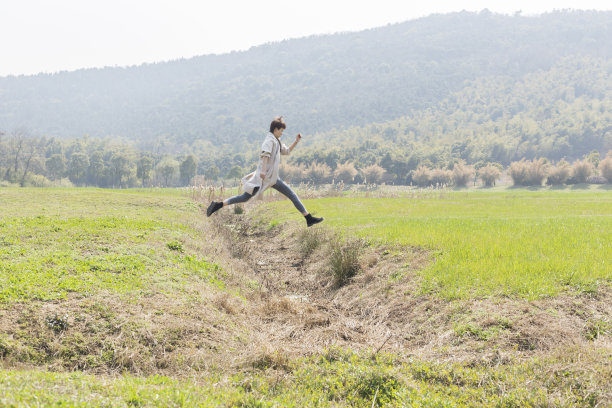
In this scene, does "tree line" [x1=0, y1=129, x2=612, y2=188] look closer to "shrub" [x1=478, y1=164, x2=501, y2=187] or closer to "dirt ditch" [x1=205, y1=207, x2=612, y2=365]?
"shrub" [x1=478, y1=164, x2=501, y2=187]

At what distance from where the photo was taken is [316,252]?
46.5ft

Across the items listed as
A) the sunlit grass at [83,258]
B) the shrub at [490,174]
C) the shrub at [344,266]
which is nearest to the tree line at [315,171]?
the shrub at [490,174]

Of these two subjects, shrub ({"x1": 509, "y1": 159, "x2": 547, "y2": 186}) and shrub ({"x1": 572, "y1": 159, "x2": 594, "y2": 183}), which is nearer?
shrub ({"x1": 572, "y1": 159, "x2": 594, "y2": 183})

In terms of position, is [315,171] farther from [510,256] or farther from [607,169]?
[510,256]

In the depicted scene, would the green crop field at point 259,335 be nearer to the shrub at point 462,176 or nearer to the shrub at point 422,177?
the shrub at point 462,176

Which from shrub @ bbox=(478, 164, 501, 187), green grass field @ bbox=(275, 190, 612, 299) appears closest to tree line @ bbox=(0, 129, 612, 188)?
shrub @ bbox=(478, 164, 501, 187)

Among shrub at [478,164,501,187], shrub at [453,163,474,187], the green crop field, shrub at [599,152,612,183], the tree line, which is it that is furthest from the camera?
shrub at [453,163,474,187]

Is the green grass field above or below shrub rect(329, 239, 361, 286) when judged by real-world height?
above

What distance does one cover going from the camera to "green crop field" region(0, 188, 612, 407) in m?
4.68

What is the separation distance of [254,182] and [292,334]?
3.85 metres

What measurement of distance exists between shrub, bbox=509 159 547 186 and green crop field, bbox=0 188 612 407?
81180 millimetres

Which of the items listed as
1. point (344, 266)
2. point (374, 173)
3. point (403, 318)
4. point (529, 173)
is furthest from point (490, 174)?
point (403, 318)

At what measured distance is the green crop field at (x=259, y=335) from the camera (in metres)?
4.68

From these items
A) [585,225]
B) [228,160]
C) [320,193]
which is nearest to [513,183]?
[320,193]
